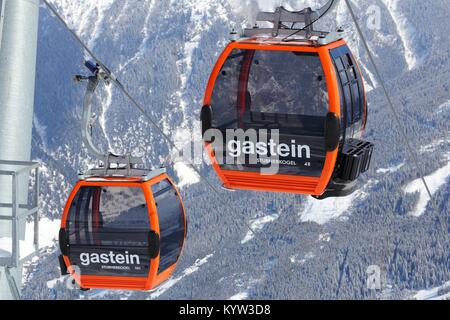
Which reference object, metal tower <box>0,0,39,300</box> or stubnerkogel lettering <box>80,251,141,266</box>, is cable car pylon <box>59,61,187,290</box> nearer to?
stubnerkogel lettering <box>80,251,141,266</box>

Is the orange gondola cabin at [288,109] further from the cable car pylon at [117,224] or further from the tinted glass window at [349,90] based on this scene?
the cable car pylon at [117,224]

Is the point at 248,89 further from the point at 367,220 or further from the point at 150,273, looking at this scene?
the point at 367,220

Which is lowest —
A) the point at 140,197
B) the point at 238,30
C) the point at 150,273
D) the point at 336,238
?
the point at 336,238

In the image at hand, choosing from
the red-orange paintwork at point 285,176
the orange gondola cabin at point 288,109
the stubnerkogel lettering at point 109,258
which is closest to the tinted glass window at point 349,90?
the orange gondola cabin at point 288,109

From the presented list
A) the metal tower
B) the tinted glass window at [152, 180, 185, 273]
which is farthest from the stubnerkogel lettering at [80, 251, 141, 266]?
the metal tower

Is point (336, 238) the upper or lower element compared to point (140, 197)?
lower
